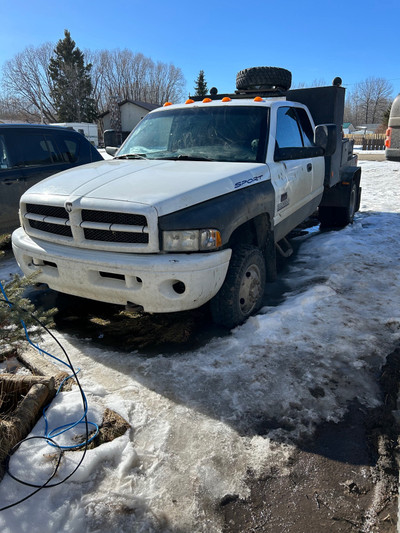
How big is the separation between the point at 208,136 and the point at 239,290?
173cm

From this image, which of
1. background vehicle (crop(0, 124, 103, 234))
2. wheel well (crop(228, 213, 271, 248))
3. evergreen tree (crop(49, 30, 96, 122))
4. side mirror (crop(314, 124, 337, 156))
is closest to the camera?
wheel well (crop(228, 213, 271, 248))

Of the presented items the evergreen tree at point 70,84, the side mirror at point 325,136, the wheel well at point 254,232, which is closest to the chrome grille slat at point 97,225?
the wheel well at point 254,232

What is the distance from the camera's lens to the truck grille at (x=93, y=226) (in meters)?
2.81

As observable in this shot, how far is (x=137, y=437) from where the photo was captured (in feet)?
7.41

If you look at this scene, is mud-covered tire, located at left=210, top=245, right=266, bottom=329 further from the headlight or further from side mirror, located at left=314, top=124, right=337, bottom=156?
side mirror, located at left=314, top=124, right=337, bottom=156

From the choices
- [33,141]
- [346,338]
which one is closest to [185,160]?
[346,338]

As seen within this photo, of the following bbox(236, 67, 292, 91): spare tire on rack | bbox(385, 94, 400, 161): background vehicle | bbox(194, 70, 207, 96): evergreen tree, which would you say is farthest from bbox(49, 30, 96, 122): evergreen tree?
bbox(236, 67, 292, 91): spare tire on rack

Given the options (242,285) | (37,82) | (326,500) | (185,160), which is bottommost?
(326,500)

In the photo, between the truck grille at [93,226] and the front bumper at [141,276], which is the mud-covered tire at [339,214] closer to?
the front bumper at [141,276]

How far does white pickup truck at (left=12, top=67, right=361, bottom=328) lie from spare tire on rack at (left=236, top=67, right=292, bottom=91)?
1564mm

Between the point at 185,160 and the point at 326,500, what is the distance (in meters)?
3.00

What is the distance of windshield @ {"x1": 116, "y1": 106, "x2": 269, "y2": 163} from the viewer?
3891 mm

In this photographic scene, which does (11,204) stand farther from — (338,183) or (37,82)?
(37,82)

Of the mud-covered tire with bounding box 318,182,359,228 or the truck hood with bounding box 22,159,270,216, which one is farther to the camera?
the mud-covered tire with bounding box 318,182,359,228
